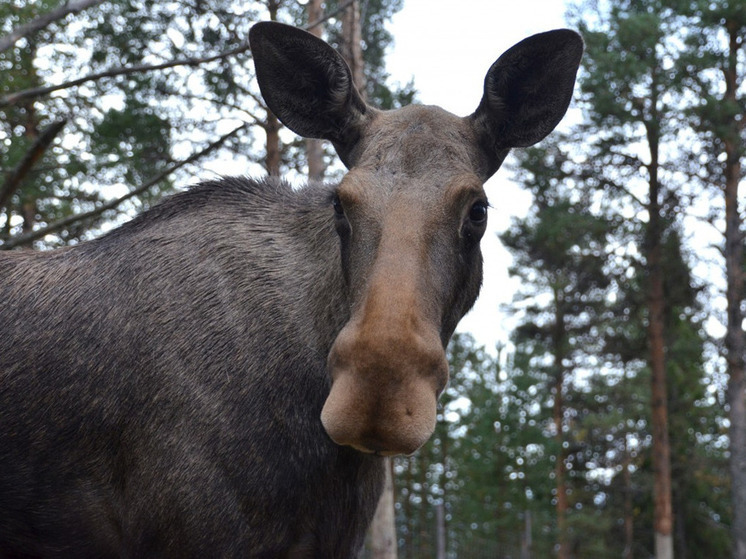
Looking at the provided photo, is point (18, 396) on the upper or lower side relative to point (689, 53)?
lower

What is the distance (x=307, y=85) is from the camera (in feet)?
12.4

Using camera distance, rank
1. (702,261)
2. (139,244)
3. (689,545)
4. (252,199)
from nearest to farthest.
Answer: (139,244) < (252,199) < (702,261) < (689,545)

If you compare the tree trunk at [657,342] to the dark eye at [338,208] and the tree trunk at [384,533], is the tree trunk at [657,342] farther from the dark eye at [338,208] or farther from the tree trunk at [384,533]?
the dark eye at [338,208]

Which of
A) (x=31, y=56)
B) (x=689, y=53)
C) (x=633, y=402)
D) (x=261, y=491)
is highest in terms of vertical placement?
(x=689, y=53)

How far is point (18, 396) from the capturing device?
11.3 ft

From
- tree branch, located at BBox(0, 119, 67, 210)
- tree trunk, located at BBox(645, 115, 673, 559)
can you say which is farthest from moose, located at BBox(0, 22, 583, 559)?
tree trunk, located at BBox(645, 115, 673, 559)

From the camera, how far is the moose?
3037mm

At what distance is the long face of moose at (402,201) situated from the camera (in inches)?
101

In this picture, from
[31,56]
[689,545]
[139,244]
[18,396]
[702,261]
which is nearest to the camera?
[18,396]

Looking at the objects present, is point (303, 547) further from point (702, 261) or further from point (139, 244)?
point (702, 261)

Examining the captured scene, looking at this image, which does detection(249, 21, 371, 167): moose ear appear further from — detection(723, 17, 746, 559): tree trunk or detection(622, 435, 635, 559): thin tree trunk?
detection(622, 435, 635, 559): thin tree trunk

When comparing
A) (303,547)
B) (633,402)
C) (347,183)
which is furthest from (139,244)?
(633,402)

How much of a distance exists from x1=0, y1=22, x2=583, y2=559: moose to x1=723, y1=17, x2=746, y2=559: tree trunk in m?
17.6

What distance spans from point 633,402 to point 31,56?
1061 inches
